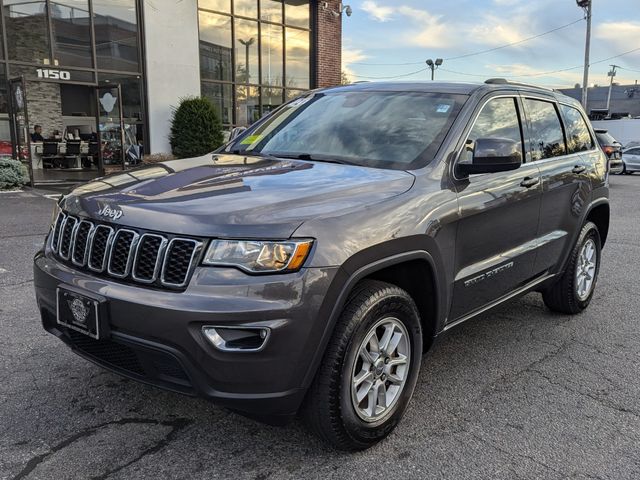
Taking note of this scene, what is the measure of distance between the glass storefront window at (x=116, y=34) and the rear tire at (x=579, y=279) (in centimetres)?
1310

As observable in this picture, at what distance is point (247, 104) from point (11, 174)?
7302mm

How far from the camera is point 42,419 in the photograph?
121 inches

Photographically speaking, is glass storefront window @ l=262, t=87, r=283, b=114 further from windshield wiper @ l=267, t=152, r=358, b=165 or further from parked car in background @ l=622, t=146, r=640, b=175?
parked car in background @ l=622, t=146, r=640, b=175

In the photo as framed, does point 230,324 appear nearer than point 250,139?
Yes

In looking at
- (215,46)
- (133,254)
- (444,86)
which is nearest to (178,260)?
(133,254)

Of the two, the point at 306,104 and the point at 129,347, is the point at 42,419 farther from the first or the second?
the point at 306,104

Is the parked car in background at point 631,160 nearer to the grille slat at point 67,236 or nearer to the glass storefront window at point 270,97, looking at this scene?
the glass storefront window at point 270,97

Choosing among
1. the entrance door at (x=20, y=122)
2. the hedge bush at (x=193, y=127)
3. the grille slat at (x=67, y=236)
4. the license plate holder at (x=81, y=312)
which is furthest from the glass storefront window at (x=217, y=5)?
the license plate holder at (x=81, y=312)

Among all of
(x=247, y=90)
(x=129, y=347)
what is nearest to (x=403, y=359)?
(x=129, y=347)

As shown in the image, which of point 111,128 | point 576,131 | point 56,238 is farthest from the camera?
point 111,128

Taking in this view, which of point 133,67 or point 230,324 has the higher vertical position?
point 133,67

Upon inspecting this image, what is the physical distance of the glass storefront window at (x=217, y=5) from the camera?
1596 centimetres

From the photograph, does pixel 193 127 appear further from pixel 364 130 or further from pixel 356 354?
pixel 356 354

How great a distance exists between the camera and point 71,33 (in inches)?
558
